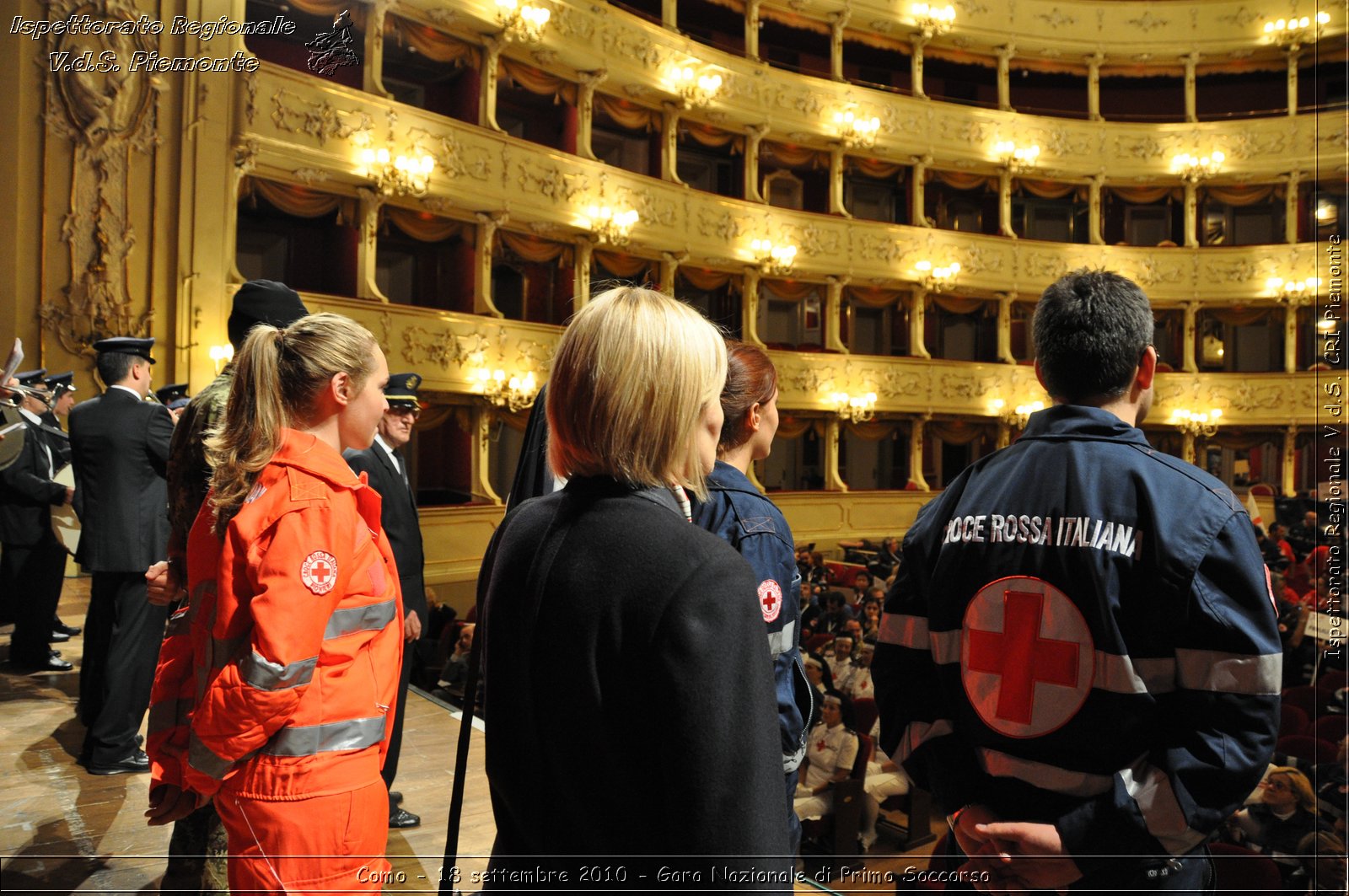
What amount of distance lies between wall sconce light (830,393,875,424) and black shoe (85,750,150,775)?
14.8 m

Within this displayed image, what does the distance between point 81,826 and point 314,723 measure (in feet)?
7.74

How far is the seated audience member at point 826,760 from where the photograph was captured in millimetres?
5348

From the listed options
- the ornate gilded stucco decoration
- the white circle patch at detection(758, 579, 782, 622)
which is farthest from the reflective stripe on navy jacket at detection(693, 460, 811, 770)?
the ornate gilded stucco decoration

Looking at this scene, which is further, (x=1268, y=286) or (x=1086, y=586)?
(x=1268, y=286)

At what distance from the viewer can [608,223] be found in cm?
1402

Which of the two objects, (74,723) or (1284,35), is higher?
(1284,35)

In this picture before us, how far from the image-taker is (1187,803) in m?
1.37

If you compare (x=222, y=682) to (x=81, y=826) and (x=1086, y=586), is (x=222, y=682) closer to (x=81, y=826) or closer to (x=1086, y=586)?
(x=1086, y=586)

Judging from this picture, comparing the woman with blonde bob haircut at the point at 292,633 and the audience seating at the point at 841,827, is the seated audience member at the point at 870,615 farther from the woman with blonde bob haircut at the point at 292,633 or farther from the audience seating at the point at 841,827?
the woman with blonde bob haircut at the point at 292,633

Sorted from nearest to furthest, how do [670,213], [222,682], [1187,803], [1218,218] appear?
[1187,803] < [222,682] < [670,213] < [1218,218]

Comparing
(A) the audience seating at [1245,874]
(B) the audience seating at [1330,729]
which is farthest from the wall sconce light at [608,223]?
(A) the audience seating at [1245,874]

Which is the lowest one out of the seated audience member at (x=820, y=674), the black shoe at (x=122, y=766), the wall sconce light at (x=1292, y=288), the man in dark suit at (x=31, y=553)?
the seated audience member at (x=820, y=674)

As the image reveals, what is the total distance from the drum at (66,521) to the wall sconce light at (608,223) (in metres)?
9.16

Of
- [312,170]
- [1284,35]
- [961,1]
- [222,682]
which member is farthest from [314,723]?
[1284,35]
